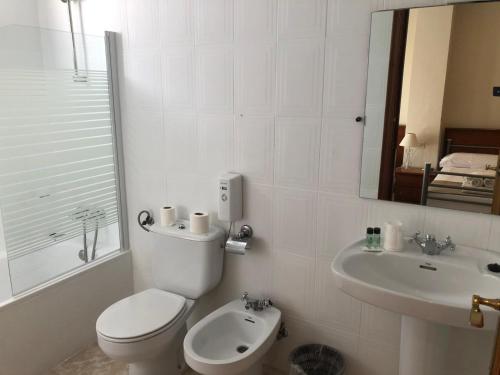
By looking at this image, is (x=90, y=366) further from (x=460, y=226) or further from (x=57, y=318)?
(x=460, y=226)

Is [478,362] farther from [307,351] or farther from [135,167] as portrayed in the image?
[135,167]

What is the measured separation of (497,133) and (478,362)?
91cm

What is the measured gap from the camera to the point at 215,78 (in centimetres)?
201

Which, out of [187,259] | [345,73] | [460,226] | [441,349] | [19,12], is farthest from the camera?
[19,12]

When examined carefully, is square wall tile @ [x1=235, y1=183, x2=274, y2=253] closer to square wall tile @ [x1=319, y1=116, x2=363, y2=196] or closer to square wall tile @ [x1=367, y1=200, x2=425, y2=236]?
square wall tile @ [x1=319, y1=116, x2=363, y2=196]

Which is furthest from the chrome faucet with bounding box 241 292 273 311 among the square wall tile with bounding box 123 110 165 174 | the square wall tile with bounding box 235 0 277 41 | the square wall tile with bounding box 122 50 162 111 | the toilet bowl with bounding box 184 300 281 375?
the square wall tile with bounding box 235 0 277 41

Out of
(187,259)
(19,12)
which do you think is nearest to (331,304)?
(187,259)

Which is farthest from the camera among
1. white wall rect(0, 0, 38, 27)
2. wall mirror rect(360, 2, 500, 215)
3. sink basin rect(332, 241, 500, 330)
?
white wall rect(0, 0, 38, 27)

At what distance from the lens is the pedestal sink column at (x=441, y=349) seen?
4.74 ft

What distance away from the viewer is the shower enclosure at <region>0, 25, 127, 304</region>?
1976 mm

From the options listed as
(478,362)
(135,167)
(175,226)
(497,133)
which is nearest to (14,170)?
(135,167)

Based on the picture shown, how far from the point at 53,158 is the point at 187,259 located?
91cm

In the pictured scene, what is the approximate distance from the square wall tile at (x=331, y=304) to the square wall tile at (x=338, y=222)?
80 millimetres

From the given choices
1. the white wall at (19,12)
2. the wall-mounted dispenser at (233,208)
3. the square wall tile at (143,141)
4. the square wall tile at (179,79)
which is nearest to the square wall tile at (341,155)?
the wall-mounted dispenser at (233,208)
